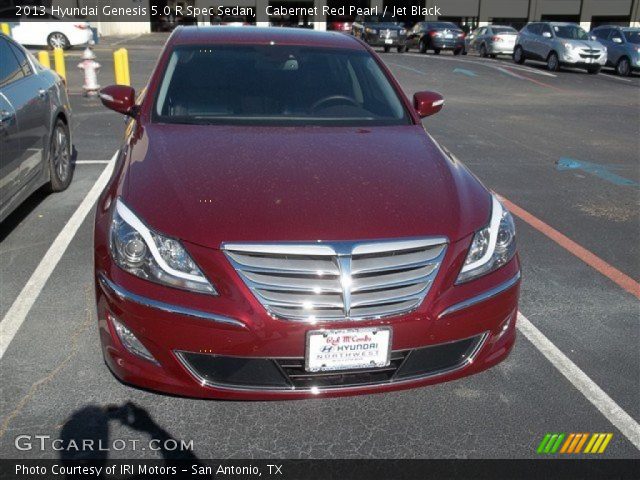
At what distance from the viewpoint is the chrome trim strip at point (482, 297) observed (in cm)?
263

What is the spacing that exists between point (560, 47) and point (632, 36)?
3.15m

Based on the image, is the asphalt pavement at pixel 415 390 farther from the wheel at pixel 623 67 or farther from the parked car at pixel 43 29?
the parked car at pixel 43 29

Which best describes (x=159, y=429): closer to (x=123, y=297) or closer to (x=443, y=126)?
(x=123, y=297)

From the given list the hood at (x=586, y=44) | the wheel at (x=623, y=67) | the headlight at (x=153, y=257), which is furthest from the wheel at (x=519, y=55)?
the headlight at (x=153, y=257)

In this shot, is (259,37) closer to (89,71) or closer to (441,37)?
(89,71)

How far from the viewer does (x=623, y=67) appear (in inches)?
875

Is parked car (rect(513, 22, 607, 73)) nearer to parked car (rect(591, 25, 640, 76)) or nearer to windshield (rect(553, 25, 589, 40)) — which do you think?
windshield (rect(553, 25, 589, 40))

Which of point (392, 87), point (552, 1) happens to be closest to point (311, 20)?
point (552, 1)

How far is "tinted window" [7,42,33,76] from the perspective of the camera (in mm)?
5391

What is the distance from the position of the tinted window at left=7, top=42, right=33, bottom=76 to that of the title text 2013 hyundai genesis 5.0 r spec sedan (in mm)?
2804

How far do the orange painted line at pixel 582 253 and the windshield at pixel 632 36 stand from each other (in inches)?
772

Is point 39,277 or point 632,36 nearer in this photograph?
point 39,277

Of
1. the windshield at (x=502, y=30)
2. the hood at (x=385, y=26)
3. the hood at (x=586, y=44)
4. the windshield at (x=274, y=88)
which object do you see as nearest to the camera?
the windshield at (x=274, y=88)

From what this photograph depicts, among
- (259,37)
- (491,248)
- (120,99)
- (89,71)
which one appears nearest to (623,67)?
(89,71)
